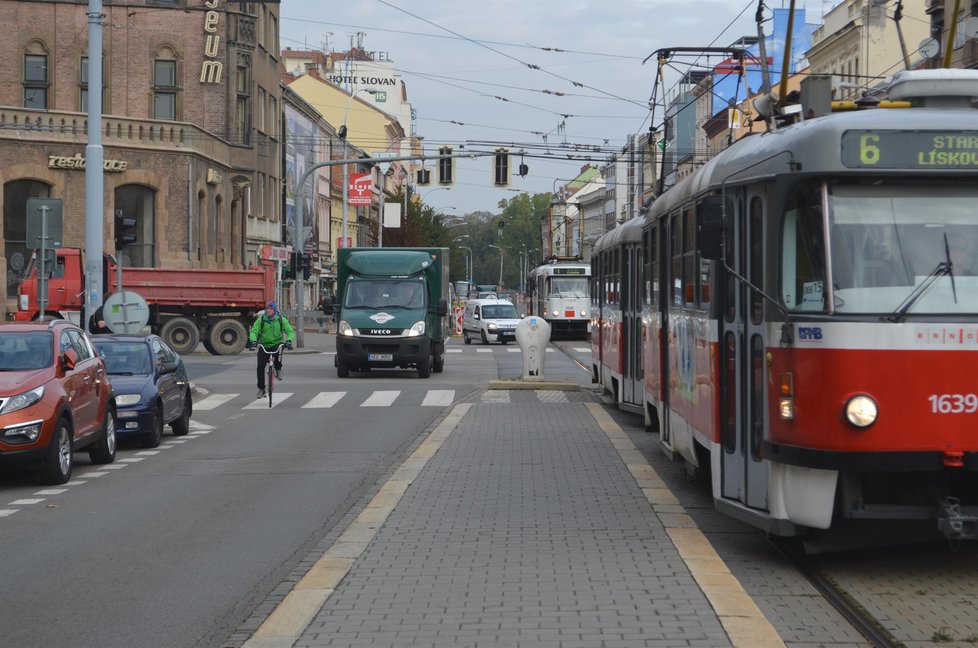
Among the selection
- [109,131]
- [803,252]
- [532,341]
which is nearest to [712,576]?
[803,252]

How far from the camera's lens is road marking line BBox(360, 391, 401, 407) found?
25495 millimetres

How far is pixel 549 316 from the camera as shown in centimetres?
5681

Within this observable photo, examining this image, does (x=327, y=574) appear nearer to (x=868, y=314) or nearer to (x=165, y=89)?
(x=868, y=314)

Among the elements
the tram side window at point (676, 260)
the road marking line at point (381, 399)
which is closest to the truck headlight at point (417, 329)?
the road marking line at point (381, 399)

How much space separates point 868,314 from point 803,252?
0.55 meters

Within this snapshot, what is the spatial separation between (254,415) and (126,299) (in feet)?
9.32

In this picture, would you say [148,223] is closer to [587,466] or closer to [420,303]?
[420,303]

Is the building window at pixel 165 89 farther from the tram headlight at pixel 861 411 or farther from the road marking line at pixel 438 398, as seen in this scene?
the tram headlight at pixel 861 411

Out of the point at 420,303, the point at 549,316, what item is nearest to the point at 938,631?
the point at 420,303

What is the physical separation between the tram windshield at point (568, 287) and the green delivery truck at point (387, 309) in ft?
75.6

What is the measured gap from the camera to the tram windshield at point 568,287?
185 ft

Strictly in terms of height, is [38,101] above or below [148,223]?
above

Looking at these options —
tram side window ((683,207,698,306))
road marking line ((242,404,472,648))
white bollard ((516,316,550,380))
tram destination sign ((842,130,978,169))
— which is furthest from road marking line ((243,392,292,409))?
tram destination sign ((842,130,978,169))

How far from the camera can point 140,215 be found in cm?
4938
